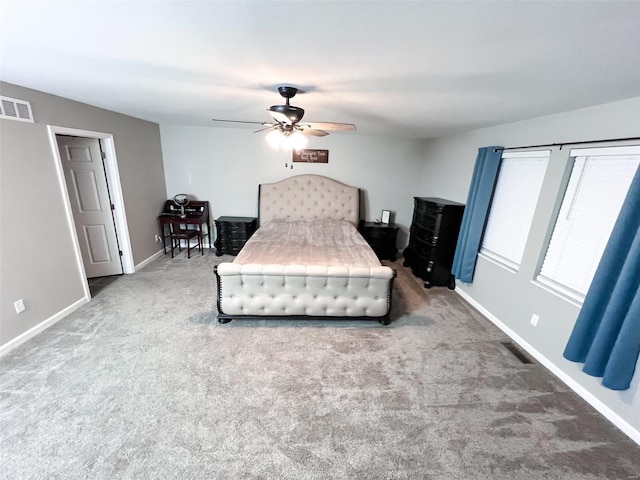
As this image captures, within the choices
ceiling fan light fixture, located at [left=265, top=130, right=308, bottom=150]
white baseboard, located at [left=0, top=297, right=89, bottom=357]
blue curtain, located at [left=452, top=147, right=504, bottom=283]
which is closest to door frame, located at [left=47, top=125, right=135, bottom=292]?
white baseboard, located at [left=0, top=297, right=89, bottom=357]

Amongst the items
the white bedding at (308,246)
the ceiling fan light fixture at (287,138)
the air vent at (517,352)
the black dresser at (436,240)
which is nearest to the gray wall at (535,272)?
the air vent at (517,352)

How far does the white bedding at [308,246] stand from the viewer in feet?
9.96

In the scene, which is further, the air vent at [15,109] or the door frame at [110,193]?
the door frame at [110,193]

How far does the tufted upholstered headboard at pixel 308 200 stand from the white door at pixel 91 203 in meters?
2.34

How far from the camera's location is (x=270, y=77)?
184 centimetres

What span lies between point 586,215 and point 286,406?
294 cm

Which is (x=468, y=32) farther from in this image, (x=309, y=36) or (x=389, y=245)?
(x=389, y=245)

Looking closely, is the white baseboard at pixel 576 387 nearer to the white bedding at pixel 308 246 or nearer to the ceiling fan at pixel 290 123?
the white bedding at pixel 308 246

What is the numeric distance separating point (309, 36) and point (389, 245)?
4.22m

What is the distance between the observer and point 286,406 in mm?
1939

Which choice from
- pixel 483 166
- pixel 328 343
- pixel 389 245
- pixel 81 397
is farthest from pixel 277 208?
pixel 81 397

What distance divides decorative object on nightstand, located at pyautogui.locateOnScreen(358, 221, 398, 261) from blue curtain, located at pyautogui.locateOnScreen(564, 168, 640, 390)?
3156 millimetres

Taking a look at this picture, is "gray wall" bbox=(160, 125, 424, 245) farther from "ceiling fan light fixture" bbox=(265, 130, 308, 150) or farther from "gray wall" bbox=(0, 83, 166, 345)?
"ceiling fan light fixture" bbox=(265, 130, 308, 150)

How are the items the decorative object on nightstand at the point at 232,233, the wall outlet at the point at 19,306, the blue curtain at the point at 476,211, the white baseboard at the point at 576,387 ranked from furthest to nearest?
1. the decorative object on nightstand at the point at 232,233
2. the blue curtain at the point at 476,211
3. the wall outlet at the point at 19,306
4. the white baseboard at the point at 576,387
